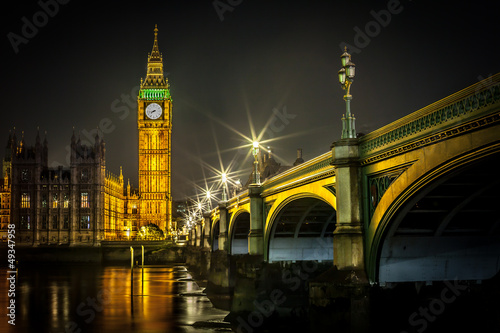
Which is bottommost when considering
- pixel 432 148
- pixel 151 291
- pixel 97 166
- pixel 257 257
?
pixel 151 291

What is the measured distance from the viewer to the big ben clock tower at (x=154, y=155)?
158 m

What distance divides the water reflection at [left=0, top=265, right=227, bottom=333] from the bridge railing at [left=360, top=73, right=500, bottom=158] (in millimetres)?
18115

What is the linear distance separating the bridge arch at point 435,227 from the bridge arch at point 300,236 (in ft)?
42.4

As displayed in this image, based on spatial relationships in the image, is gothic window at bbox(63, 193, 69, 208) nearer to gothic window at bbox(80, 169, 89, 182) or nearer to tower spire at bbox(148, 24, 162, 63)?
gothic window at bbox(80, 169, 89, 182)

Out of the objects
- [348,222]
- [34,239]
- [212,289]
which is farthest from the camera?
[34,239]

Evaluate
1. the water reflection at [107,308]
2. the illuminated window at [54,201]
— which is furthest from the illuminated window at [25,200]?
the water reflection at [107,308]

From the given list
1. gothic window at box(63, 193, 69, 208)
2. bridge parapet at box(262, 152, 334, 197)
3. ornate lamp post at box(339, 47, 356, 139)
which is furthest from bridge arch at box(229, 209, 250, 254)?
gothic window at box(63, 193, 69, 208)

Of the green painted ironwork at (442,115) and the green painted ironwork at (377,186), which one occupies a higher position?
the green painted ironwork at (442,115)

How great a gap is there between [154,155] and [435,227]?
144m

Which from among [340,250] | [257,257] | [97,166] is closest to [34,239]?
[97,166]

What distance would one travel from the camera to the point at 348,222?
63.0ft

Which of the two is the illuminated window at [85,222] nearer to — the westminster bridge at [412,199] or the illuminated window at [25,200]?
the illuminated window at [25,200]

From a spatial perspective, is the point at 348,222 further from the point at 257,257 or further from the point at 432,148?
the point at 257,257

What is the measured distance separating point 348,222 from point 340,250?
96 cm
